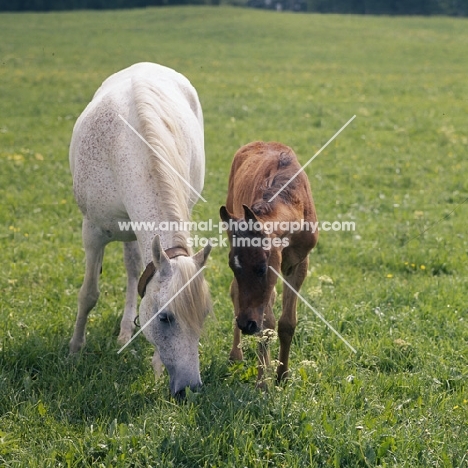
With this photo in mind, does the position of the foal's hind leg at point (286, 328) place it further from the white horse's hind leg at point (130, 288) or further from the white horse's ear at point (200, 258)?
the white horse's hind leg at point (130, 288)

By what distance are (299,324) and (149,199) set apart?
5.43 ft

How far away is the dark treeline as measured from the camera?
171 feet

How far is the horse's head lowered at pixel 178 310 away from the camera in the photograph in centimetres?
390

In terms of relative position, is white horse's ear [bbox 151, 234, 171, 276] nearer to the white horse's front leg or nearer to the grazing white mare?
the grazing white mare

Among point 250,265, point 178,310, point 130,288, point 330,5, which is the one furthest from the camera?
point 330,5

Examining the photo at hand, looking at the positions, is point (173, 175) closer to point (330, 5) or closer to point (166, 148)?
point (166, 148)

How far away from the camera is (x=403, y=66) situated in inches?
1077

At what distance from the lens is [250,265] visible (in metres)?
3.69

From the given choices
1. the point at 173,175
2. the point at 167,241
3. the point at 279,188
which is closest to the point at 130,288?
the point at 173,175

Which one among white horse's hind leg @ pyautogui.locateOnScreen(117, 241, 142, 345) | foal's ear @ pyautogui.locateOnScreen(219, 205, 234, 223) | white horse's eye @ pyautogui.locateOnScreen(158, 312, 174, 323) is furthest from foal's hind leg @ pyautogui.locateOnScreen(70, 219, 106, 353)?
foal's ear @ pyautogui.locateOnScreen(219, 205, 234, 223)

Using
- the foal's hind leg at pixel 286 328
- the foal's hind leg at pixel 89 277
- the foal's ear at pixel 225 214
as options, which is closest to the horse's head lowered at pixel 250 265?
the foal's ear at pixel 225 214

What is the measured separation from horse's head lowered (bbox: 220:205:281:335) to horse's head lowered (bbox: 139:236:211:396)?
0.90 feet

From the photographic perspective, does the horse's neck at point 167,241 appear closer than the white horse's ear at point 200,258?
No

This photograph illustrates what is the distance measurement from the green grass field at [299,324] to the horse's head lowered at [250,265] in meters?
0.48
